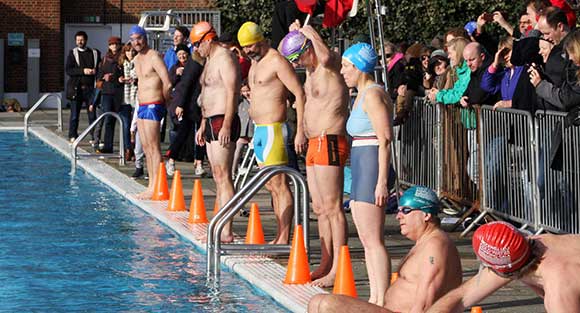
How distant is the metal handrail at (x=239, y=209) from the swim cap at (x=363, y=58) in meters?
1.71

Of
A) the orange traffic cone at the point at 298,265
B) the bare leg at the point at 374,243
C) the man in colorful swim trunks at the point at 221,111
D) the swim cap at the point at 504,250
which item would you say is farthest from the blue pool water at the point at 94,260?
the swim cap at the point at 504,250

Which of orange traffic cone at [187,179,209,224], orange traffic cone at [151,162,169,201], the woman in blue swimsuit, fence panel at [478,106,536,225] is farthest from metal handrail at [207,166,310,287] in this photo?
orange traffic cone at [151,162,169,201]

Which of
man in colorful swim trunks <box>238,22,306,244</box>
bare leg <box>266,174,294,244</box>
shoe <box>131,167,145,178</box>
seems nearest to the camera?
man in colorful swim trunks <box>238,22,306,244</box>

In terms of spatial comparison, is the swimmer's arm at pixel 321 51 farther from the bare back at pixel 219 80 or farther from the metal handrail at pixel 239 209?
the bare back at pixel 219 80

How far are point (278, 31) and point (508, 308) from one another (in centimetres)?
651

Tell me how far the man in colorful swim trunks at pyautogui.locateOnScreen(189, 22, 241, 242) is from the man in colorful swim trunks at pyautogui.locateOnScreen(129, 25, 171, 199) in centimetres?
331

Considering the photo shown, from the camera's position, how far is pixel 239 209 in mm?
11523

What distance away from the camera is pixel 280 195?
12188mm

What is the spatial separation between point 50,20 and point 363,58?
105 feet

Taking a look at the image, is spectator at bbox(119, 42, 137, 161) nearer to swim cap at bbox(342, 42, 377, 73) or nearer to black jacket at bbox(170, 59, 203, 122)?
black jacket at bbox(170, 59, 203, 122)

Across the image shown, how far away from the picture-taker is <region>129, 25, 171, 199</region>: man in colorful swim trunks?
54.2 feet

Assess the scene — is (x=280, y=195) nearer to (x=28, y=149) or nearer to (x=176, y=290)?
(x=176, y=290)

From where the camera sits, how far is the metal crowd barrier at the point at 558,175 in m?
11.3

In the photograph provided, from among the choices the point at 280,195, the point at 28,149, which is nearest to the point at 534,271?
the point at 280,195
